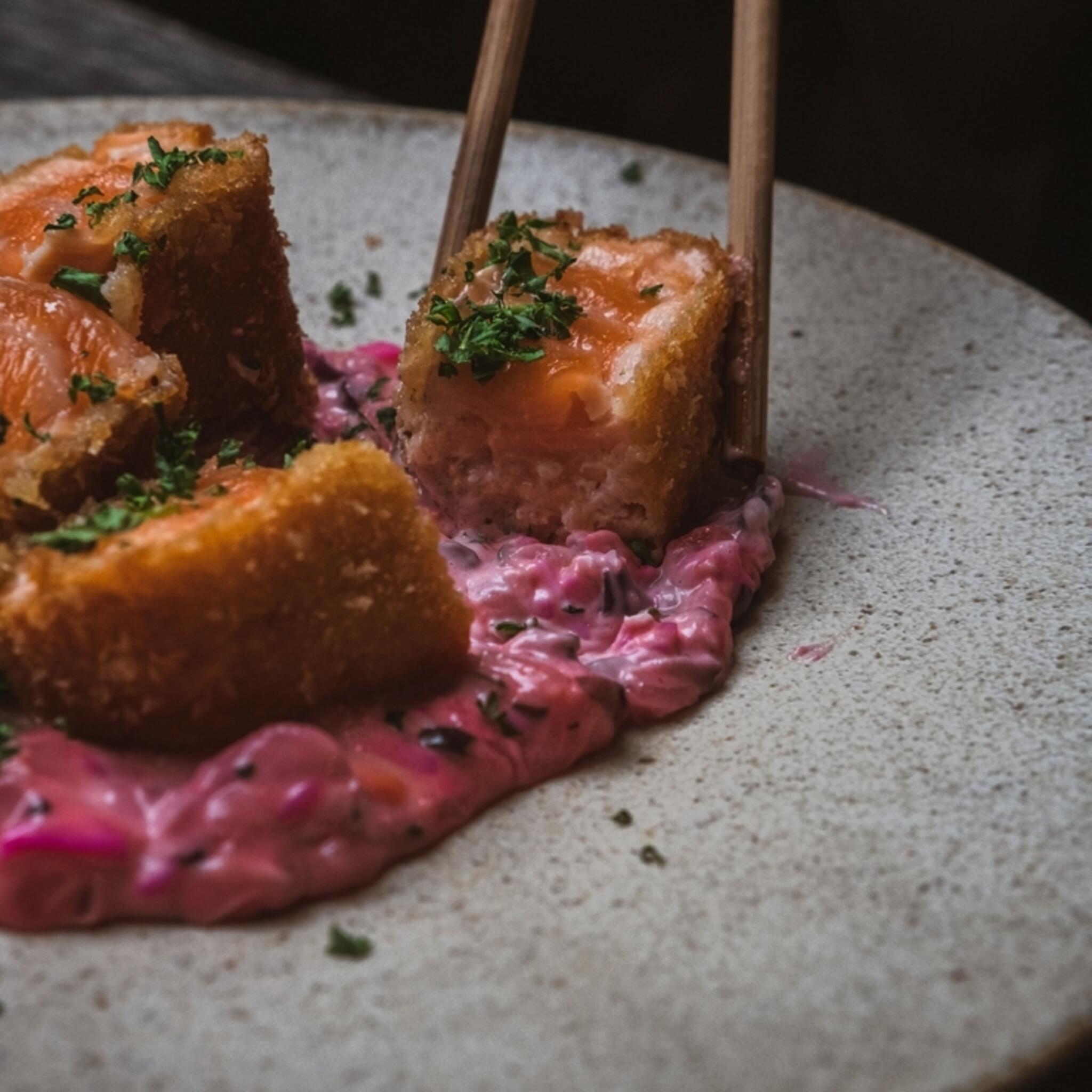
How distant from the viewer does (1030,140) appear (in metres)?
5.78

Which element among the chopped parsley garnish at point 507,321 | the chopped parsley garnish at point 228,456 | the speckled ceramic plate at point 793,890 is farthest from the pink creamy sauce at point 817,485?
the chopped parsley garnish at point 228,456

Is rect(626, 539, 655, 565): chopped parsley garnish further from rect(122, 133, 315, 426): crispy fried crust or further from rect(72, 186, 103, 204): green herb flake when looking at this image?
rect(72, 186, 103, 204): green herb flake

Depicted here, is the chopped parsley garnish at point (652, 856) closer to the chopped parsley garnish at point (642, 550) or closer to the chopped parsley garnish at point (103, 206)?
the chopped parsley garnish at point (642, 550)

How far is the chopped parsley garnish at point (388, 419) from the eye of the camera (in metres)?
3.17

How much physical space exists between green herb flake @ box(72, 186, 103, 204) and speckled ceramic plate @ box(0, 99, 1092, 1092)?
1.45m

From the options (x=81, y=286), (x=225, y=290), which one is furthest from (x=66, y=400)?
(x=225, y=290)

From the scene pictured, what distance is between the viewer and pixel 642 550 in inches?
109

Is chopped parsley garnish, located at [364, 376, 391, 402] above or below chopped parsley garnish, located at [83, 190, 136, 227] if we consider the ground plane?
below

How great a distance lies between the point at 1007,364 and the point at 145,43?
3.90 meters

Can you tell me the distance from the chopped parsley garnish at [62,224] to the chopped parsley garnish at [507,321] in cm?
69

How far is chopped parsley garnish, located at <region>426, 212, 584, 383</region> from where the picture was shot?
2.67 meters

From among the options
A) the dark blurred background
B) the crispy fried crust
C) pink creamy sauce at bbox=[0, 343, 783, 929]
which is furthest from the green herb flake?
the dark blurred background

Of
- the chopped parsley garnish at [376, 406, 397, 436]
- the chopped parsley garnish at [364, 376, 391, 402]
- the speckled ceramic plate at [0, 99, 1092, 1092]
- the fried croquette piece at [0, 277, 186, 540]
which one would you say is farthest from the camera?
the chopped parsley garnish at [364, 376, 391, 402]

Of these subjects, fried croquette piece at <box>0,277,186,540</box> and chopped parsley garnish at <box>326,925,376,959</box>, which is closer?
chopped parsley garnish at <box>326,925,376,959</box>
